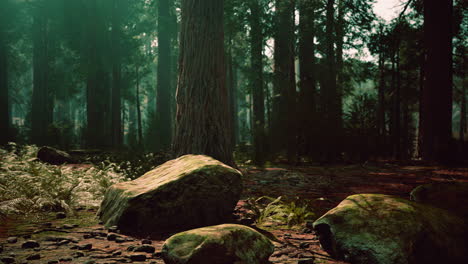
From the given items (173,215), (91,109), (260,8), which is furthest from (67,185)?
(260,8)

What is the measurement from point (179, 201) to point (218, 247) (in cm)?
122

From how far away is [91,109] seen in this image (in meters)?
15.5

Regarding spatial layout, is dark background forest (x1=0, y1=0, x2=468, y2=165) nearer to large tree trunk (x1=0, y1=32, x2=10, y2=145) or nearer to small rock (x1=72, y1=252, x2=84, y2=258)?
large tree trunk (x1=0, y1=32, x2=10, y2=145)

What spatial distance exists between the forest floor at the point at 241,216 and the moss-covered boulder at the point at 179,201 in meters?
0.26

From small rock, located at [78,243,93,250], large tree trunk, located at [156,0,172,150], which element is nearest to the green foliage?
small rock, located at [78,243,93,250]

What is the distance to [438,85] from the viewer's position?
8.80m

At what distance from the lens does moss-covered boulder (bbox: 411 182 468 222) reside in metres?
3.40

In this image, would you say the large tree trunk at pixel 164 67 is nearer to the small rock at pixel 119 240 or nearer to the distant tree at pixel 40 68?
the distant tree at pixel 40 68

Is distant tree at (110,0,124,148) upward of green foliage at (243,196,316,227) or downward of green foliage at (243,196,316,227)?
upward

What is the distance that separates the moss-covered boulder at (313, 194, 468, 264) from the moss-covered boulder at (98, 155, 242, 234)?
1176 millimetres

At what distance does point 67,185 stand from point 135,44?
58.2ft

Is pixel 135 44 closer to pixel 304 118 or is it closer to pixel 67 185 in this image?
pixel 304 118

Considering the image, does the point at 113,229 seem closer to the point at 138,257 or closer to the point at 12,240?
the point at 12,240

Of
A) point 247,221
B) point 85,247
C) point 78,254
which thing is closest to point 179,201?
point 247,221
